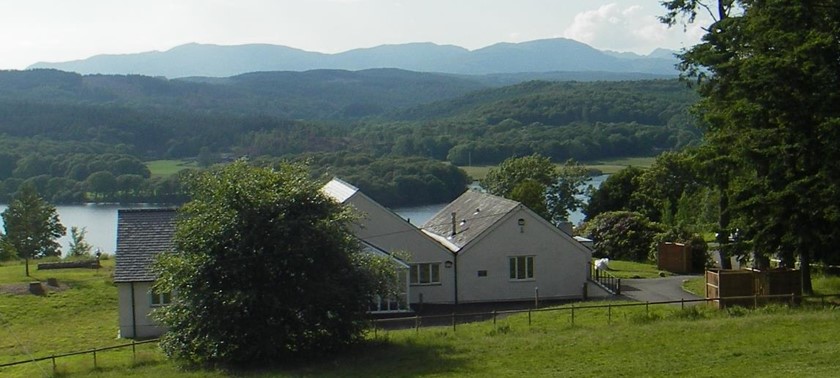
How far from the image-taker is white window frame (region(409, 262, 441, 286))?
37.4 m

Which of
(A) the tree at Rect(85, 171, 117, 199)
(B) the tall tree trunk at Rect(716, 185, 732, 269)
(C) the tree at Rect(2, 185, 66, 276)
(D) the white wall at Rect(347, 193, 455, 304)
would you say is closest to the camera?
(B) the tall tree trunk at Rect(716, 185, 732, 269)

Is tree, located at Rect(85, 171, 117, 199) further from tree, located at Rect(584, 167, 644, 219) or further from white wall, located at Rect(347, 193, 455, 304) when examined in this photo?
white wall, located at Rect(347, 193, 455, 304)

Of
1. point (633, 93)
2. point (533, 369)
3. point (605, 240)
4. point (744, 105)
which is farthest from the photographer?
point (633, 93)

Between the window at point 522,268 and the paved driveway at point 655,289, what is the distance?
155 inches

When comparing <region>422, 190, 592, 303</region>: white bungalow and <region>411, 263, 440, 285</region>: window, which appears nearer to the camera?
<region>411, 263, 440, 285</region>: window

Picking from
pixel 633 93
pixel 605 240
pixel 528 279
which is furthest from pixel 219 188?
pixel 633 93

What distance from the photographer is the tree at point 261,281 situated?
24.6 meters

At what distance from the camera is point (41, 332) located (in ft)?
109

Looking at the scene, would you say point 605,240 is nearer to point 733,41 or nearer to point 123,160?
point 733,41

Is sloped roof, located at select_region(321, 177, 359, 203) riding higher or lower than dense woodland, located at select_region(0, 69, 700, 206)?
lower

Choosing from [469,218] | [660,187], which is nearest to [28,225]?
[469,218]

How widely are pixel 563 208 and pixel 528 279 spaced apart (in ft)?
123

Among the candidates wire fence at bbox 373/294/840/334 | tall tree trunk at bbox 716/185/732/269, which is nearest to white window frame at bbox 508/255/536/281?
wire fence at bbox 373/294/840/334

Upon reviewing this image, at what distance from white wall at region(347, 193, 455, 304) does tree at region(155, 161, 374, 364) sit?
11146mm
